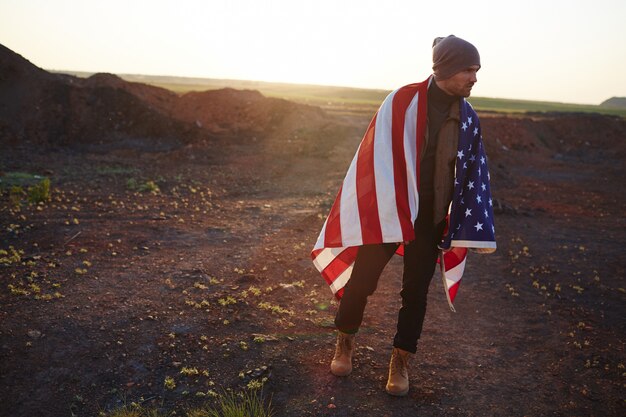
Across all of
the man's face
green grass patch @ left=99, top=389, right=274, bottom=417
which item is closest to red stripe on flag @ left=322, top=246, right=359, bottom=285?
green grass patch @ left=99, top=389, right=274, bottom=417

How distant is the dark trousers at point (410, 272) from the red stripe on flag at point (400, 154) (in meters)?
0.23

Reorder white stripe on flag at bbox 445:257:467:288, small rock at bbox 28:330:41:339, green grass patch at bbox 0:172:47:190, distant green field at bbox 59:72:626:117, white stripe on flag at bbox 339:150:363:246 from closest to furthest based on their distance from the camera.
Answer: white stripe on flag at bbox 339:150:363:246
white stripe on flag at bbox 445:257:467:288
small rock at bbox 28:330:41:339
green grass patch at bbox 0:172:47:190
distant green field at bbox 59:72:626:117

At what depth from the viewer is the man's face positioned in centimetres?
294

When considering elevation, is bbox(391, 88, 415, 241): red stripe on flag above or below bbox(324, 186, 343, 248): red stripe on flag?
above

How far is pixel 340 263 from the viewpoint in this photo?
3701 millimetres

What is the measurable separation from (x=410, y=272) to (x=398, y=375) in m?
0.75

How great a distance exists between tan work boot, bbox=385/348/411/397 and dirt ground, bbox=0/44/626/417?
8cm

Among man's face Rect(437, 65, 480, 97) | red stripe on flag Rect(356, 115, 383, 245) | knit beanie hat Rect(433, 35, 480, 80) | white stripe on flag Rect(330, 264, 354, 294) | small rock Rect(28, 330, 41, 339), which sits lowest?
small rock Rect(28, 330, 41, 339)

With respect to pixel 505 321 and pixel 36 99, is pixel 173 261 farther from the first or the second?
pixel 36 99

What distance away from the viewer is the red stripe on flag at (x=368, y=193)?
3.07 m

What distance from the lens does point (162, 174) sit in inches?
512

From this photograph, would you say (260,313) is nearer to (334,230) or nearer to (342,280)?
(342,280)

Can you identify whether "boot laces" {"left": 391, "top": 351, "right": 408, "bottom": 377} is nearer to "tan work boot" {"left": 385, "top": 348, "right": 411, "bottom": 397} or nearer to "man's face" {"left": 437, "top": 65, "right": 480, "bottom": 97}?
"tan work boot" {"left": 385, "top": 348, "right": 411, "bottom": 397}

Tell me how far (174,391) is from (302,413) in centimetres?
91
